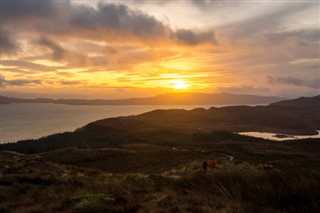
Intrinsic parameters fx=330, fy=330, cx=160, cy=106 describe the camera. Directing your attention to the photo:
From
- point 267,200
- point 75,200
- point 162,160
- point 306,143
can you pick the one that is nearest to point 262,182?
point 267,200

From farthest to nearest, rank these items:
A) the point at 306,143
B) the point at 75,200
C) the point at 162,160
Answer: the point at 306,143 → the point at 162,160 → the point at 75,200

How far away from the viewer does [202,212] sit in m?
7.32

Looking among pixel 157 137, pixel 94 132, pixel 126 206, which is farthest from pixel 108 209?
pixel 94 132

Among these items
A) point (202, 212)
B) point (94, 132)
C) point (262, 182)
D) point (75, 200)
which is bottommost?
point (94, 132)

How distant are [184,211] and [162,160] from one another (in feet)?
164

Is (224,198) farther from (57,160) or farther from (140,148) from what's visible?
(140,148)

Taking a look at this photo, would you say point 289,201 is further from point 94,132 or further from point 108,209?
point 94,132

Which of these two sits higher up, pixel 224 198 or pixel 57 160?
pixel 224 198

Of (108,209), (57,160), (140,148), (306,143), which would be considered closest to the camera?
(108,209)

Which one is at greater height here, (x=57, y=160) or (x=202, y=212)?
(x=202, y=212)

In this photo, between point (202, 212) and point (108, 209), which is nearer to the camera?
point (202, 212)

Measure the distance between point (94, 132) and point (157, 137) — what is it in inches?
2297

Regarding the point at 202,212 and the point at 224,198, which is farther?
the point at 224,198

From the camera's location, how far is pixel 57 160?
64500 mm
